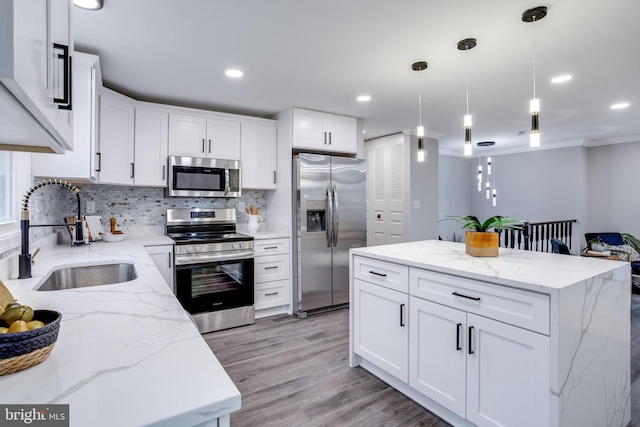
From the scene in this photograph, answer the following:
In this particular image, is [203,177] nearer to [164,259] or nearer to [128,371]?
[164,259]

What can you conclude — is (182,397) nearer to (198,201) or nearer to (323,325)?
(323,325)

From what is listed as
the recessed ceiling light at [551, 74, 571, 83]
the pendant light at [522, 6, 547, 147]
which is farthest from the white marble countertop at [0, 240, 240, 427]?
the recessed ceiling light at [551, 74, 571, 83]

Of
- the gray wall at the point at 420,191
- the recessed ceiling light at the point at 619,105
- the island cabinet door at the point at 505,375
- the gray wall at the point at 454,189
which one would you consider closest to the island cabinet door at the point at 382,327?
the island cabinet door at the point at 505,375

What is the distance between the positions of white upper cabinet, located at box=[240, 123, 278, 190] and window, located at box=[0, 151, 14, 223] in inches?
84.7

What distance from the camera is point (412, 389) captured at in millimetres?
2170

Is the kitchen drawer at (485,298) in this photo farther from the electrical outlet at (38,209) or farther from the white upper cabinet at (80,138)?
the electrical outlet at (38,209)

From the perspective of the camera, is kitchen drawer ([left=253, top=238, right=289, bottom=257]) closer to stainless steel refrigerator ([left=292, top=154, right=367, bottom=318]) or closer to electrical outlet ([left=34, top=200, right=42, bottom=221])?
stainless steel refrigerator ([left=292, top=154, right=367, bottom=318])

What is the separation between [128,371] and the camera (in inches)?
29.3

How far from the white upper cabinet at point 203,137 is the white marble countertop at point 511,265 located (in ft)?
6.96

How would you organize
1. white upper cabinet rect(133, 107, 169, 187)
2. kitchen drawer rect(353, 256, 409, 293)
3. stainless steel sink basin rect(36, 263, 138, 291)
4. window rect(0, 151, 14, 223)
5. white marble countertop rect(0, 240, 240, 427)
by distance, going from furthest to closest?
1. white upper cabinet rect(133, 107, 169, 187)
2. kitchen drawer rect(353, 256, 409, 293)
3. stainless steel sink basin rect(36, 263, 138, 291)
4. window rect(0, 151, 14, 223)
5. white marble countertop rect(0, 240, 240, 427)

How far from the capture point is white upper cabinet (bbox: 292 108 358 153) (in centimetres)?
388

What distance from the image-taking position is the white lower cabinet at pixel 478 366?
1503 mm

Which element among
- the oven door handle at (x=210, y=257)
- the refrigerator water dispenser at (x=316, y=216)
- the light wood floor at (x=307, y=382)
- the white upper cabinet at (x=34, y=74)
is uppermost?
the white upper cabinet at (x=34, y=74)

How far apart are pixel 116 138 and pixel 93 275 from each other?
1.54 m
